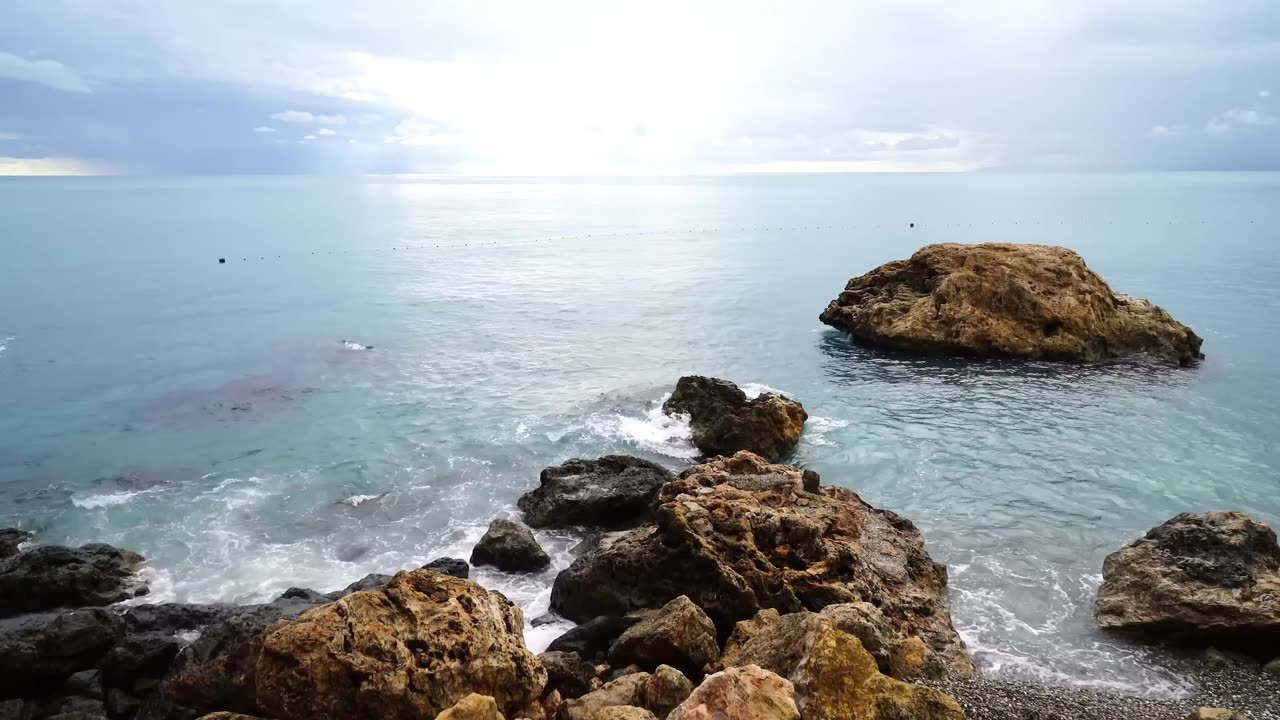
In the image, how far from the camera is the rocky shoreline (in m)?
10.4

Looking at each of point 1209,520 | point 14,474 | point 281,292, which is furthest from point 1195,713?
point 281,292

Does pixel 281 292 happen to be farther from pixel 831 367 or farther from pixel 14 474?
pixel 831 367

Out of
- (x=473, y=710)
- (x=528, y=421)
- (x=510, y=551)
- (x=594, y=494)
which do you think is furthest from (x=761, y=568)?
(x=528, y=421)

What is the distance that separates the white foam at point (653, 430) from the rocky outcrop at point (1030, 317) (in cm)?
1518

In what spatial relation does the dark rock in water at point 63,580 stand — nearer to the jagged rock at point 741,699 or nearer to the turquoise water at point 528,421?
the turquoise water at point 528,421

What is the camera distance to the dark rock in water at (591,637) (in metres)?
15.1

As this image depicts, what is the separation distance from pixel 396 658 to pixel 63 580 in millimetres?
12125

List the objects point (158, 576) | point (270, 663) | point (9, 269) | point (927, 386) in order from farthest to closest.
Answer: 1. point (9, 269)
2. point (927, 386)
3. point (158, 576)
4. point (270, 663)

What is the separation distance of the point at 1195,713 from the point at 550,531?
1458cm

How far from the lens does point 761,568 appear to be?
16.1 m

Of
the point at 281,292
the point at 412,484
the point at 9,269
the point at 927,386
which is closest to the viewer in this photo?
the point at 412,484

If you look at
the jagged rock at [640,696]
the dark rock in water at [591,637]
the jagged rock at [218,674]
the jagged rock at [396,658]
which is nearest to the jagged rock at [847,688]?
the jagged rock at [640,696]

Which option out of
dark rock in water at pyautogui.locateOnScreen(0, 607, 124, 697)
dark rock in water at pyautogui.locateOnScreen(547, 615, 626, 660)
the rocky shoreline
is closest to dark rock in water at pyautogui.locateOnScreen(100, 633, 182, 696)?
the rocky shoreline

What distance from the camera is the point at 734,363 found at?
39219 millimetres
